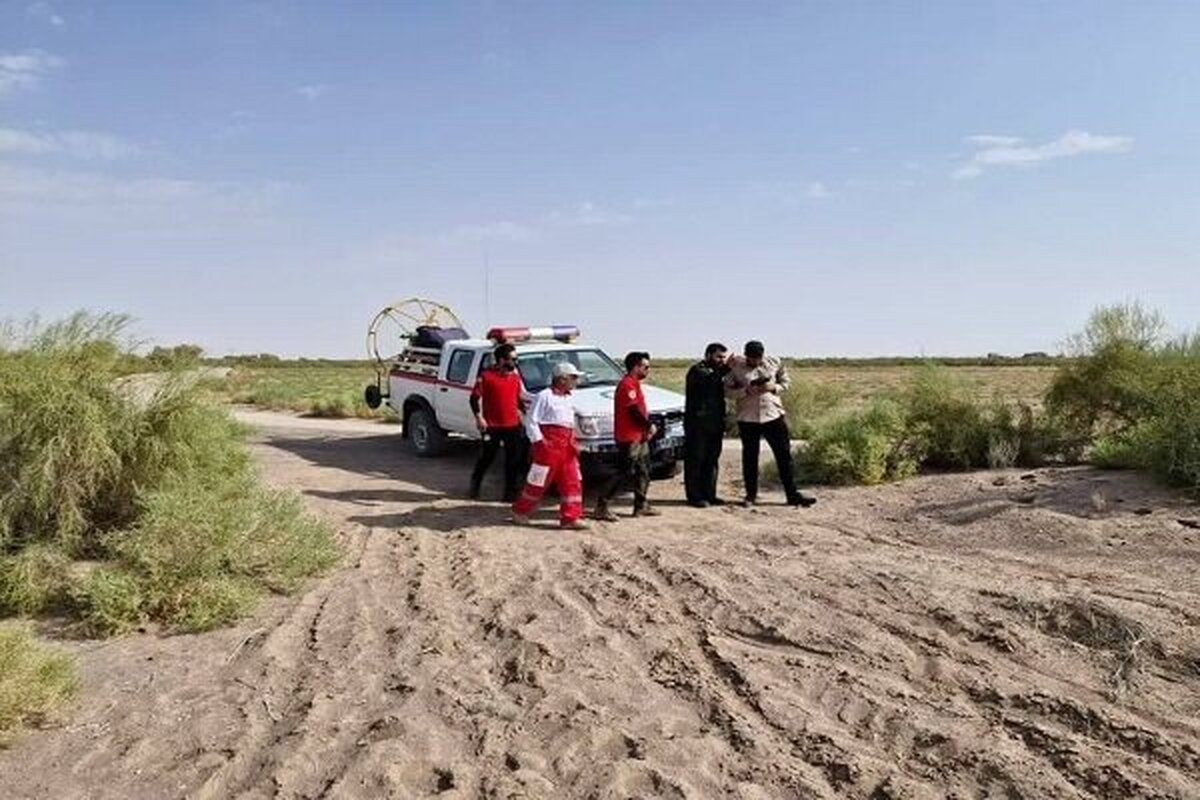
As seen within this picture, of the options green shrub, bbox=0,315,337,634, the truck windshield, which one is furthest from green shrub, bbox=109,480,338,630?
the truck windshield

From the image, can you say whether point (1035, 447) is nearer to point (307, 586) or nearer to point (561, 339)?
point (561, 339)

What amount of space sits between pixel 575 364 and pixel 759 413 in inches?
128

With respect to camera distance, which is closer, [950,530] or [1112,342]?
[950,530]

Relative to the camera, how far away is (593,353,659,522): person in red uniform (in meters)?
9.98

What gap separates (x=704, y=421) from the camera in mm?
10633

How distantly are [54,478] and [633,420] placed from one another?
5.17 m

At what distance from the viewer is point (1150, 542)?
8008 millimetres

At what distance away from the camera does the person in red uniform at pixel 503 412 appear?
35.4ft

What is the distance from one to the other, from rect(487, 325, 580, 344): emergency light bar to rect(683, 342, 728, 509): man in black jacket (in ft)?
11.0

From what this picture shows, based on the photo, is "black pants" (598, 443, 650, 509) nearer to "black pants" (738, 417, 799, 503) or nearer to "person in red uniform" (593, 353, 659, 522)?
"person in red uniform" (593, 353, 659, 522)

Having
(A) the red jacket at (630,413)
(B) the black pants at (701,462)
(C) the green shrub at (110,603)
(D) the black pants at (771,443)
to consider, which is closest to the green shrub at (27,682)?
(C) the green shrub at (110,603)

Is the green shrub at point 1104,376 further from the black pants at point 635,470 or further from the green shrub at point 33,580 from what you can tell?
the green shrub at point 33,580

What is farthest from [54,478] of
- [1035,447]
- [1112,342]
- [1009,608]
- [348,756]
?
[1112,342]

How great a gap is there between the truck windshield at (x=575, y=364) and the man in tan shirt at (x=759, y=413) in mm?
2367
